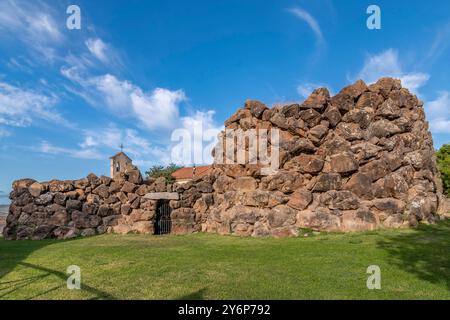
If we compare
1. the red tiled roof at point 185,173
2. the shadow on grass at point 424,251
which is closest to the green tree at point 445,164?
the shadow on grass at point 424,251

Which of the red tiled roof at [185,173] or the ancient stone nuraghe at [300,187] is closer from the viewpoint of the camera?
the ancient stone nuraghe at [300,187]

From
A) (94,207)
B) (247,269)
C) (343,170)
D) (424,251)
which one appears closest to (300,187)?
(343,170)

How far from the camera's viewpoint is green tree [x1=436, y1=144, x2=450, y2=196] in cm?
2152

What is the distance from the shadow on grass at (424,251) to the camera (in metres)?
6.24

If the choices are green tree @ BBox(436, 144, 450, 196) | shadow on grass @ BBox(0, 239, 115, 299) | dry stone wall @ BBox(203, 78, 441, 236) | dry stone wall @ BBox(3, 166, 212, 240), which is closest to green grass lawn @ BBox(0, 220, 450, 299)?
shadow on grass @ BBox(0, 239, 115, 299)

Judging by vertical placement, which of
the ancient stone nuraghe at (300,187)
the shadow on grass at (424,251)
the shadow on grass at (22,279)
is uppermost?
the ancient stone nuraghe at (300,187)

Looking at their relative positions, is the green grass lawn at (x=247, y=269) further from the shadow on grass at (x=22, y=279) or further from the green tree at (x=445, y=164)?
the green tree at (x=445, y=164)

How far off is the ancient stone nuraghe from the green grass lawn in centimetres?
160

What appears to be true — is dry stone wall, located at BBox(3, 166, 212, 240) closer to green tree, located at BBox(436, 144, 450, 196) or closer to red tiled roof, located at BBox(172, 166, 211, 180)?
green tree, located at BBox(436, 144, 450, 196)

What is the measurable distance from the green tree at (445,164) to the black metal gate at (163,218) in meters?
17.5

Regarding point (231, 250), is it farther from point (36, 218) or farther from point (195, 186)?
point (36, 218)

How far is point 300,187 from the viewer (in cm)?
1316
